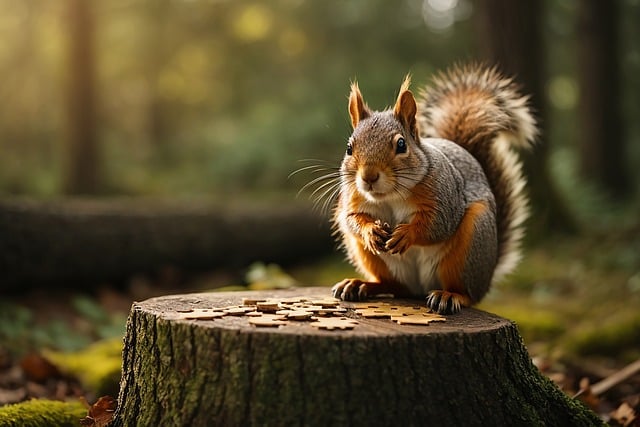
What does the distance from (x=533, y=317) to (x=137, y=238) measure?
128 inches

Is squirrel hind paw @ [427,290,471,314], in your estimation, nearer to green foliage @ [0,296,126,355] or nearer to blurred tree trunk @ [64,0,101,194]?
green foliage @ [0,296,126,355]

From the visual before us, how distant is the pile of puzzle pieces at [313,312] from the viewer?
2154 mm

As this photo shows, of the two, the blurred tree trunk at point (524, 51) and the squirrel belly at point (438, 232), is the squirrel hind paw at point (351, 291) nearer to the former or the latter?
the squirrel belly at point (438, 232)

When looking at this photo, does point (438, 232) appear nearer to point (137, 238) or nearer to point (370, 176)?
point (370, 176)

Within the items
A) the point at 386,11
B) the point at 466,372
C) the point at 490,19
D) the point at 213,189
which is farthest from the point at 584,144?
the point at 466,372

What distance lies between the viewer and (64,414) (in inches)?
108

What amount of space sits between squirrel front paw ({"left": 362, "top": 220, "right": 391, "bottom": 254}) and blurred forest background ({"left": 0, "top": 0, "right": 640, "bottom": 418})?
444mm

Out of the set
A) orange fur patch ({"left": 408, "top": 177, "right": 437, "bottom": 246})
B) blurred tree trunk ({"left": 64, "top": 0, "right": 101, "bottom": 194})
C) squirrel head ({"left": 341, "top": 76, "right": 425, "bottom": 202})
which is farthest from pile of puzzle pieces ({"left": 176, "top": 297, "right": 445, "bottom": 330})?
blurred tree trunk ({"left": 64, "top": 0, "right": 101, "bottom": 194})

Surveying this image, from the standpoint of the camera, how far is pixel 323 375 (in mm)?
1933

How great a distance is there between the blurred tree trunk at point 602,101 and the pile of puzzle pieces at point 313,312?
28.6 feet

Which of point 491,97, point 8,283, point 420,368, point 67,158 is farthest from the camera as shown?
point 67,158

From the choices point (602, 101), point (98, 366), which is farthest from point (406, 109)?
point (602, 101)

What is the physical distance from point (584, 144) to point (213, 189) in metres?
6.25

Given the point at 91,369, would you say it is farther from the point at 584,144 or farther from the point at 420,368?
the point at 584,144
